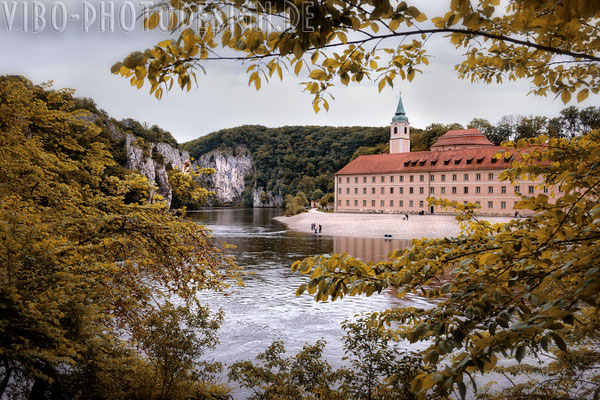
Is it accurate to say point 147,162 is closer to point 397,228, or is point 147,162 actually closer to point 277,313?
point 397,228

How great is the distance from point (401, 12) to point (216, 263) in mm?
6116

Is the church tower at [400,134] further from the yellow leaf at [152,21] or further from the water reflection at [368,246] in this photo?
the yellow leaf at [152,21]

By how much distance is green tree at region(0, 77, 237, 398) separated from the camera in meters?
4.51

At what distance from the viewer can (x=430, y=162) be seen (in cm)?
7025

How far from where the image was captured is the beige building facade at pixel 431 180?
200ft

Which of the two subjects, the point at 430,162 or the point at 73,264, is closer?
the point at 73,264

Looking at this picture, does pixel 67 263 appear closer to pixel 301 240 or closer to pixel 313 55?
pixel 313 55

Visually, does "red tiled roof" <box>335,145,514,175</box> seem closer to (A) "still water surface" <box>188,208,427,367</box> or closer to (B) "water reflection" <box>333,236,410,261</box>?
(B) "water reflection" <box>333,236,410,261</box>

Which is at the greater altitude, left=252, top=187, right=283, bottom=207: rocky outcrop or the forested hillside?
the forested hillside

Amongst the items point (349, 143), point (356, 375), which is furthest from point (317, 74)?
point (349, 143)

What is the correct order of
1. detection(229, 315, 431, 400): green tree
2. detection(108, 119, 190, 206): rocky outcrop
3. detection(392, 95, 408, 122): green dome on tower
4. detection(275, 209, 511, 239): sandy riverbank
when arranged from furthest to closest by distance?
detection(392, 95, 408, 122): green dome on tower < detection(108, 119, 190, 206): rocky outcrop < detection(275, 209, 511, 239): sandy riverbank < detection(229, 315, 431, 400): green tree

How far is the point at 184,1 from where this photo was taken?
2049mm

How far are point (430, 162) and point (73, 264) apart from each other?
70615 millimetres

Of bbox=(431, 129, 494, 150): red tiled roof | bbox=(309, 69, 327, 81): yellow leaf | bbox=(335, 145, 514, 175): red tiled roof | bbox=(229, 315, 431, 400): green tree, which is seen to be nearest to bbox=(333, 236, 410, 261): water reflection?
bbox=(229, 315, 431, 400): green tree
